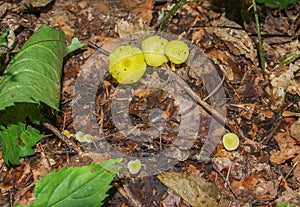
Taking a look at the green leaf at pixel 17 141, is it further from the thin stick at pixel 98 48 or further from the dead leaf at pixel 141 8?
the dead leaf at pixel 141 8

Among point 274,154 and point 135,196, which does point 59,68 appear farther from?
point 274,154

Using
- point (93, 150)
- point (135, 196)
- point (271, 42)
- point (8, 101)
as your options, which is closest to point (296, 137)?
point (271, 42)

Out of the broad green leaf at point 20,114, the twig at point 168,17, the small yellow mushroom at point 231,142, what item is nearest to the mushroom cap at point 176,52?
the twig at point 168,17

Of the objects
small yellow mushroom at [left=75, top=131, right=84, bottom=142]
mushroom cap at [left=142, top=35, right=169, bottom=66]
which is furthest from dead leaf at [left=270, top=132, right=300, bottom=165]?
small yellow mushroom at [left=75, top=131, right=84, bottom=142]

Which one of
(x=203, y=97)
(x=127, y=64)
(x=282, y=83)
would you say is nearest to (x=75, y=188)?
(x=127, y=64)

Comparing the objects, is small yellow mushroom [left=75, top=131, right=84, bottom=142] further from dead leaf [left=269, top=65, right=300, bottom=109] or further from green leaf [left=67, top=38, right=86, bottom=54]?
dead leaf [left=269, top=65, right=300, bottom=109]

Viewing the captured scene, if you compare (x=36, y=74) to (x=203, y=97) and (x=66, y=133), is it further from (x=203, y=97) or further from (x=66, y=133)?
(x=203, y=97)

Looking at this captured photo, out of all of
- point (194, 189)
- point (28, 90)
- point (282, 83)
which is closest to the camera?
point (28, 90)
